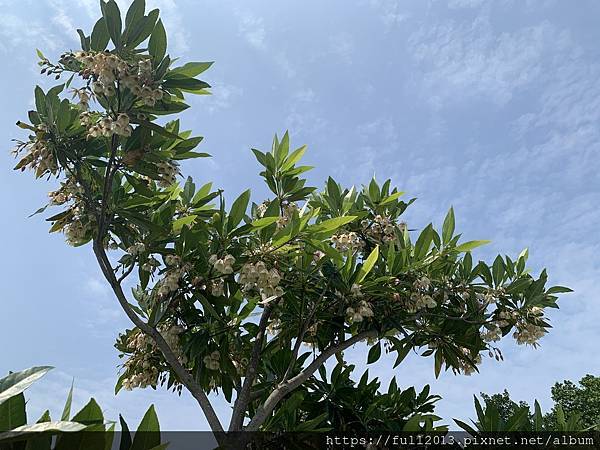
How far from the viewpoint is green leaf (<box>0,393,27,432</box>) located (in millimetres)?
951

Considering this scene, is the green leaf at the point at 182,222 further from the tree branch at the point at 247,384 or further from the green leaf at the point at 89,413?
Answer: the green leaf at the point at 89,413

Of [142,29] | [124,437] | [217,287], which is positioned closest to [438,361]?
[217,287]

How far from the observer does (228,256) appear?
407cm

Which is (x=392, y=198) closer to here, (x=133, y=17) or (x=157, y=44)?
(x=157, y=44)

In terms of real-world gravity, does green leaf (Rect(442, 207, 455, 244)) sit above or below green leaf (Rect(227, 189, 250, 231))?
above

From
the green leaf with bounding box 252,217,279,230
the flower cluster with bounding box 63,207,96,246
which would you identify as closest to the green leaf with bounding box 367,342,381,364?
the green leaf with bounding box 252,217,279,230

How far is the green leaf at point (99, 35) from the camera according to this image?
4.01 metres

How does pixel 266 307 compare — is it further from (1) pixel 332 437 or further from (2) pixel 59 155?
(2) pixel 59 155

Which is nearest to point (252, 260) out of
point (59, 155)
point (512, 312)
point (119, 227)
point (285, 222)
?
point (285, 222)

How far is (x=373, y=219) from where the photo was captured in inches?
228

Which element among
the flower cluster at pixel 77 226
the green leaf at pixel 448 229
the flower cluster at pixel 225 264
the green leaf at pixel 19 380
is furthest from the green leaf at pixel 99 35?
the green leaf at pixel 19 380

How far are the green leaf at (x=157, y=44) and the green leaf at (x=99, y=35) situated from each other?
1.03ft

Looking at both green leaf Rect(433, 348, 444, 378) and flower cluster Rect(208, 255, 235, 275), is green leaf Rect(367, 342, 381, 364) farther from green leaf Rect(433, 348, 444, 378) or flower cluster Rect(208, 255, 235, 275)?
flower cluster Rect(208, 255, 235, 275)

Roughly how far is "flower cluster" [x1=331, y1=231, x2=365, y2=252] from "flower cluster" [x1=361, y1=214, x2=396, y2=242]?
27 cm
